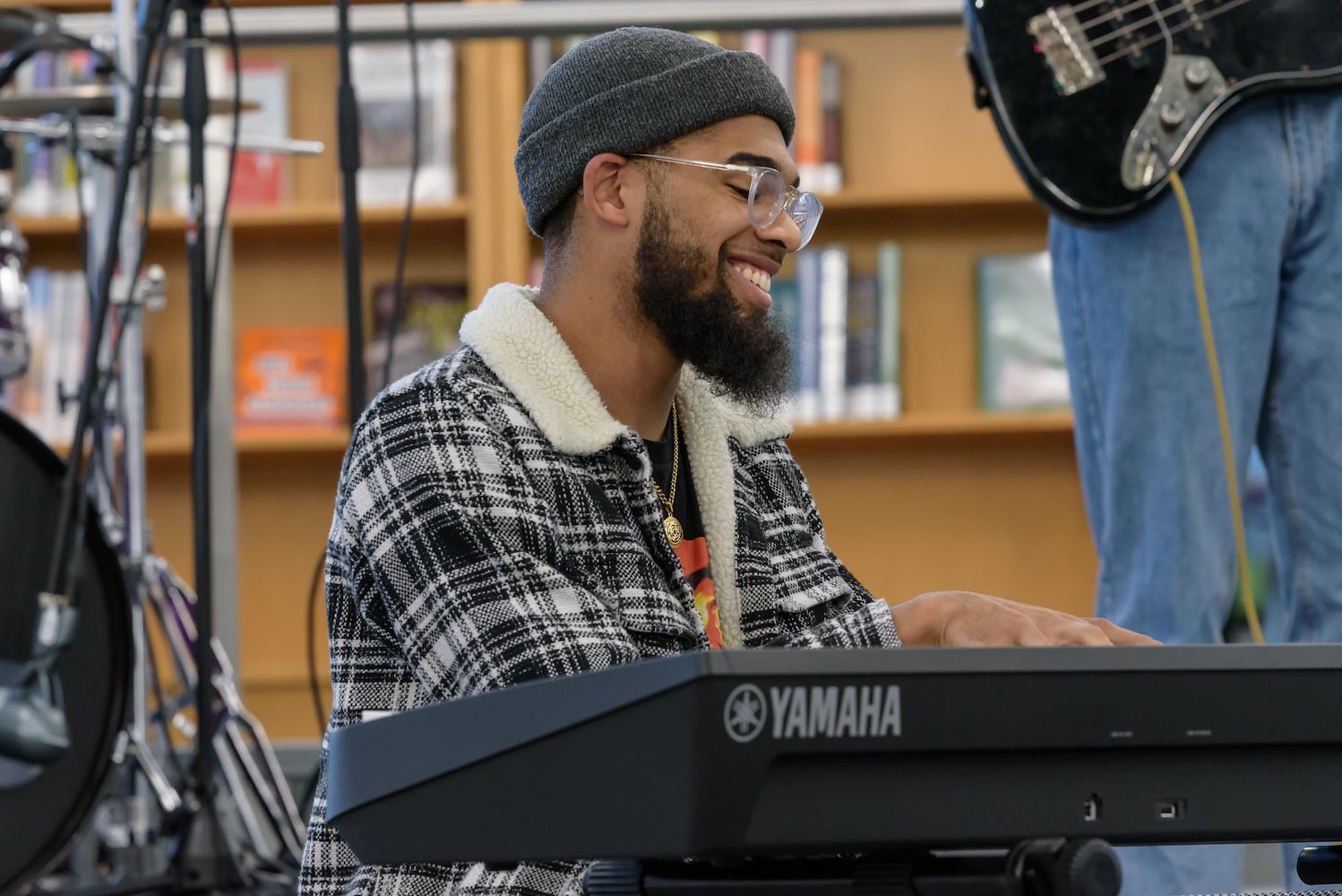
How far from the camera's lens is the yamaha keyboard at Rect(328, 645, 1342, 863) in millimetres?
616

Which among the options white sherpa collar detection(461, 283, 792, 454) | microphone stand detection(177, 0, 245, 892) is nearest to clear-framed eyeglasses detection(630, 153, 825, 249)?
white sherpa collar detection(461, 283, 792, 454)

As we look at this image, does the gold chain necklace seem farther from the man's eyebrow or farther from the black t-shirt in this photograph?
the man's eyebrow

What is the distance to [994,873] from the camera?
25.6 inches

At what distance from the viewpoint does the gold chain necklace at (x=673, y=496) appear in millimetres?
1336

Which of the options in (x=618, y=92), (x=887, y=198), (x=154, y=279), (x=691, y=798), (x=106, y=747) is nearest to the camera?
(x=691, y=798)

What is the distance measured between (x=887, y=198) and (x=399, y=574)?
2.63 metres

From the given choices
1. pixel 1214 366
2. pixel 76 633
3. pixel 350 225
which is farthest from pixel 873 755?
pixel 76 633

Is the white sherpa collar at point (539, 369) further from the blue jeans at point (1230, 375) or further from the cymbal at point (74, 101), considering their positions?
the cymbal at point (74, 101)

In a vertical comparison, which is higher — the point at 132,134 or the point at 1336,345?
the point at 132,134

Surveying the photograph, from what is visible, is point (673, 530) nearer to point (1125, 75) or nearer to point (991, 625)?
point (991, 625)

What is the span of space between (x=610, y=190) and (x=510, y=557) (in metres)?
0.42

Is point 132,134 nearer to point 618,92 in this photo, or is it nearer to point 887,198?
point 618,92

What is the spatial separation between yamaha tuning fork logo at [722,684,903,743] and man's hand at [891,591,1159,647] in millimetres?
256

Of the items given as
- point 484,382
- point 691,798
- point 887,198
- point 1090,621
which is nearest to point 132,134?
point 484,382
